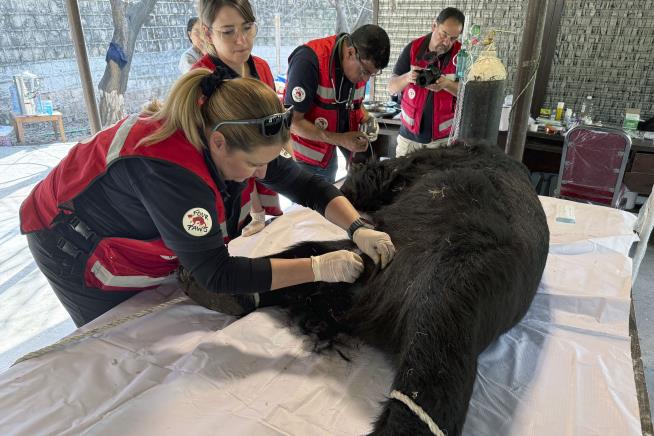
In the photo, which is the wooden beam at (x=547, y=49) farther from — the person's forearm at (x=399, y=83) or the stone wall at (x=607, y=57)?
the person's forearm at (x=399, y=83)

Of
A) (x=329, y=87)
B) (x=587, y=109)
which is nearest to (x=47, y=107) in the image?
(x=329, y=87)

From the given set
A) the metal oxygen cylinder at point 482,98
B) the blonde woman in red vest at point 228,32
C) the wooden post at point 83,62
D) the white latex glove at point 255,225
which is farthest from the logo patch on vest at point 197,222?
the wooden post at point 83,62

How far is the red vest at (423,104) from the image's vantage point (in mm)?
2562

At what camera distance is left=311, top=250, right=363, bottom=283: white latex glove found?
1177 millimetres

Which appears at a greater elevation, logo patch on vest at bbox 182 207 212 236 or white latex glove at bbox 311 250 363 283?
logo patch on vest at bbox 182 207 212 236

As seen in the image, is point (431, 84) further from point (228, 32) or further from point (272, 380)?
point (272, 380)

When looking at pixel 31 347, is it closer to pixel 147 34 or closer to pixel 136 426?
pixel 136 426

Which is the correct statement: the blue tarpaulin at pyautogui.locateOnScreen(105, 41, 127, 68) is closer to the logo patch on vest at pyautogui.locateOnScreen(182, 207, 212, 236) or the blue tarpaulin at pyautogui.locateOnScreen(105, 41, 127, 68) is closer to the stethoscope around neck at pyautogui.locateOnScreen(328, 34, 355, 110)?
the stethoscope around neck at pyautogui.locateOnScreen(328, 34, 355, 110)

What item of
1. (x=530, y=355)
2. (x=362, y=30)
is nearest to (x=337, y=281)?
(x=530, y=355)

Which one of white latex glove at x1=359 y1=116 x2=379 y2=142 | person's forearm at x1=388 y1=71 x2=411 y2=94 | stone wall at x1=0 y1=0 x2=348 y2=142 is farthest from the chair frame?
stone wall at x1=0 y1=0 x2=348 y2=142

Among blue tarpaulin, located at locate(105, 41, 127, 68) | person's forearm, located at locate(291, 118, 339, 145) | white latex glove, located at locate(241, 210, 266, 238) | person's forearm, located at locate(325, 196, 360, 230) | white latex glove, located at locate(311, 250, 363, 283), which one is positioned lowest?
white latex glove, located at locate(241, 210, 266, 238)

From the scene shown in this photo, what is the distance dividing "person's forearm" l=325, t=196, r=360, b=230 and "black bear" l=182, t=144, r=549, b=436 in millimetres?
73

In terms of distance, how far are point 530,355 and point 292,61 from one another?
164 cm

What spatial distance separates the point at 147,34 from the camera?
9.30 ft
